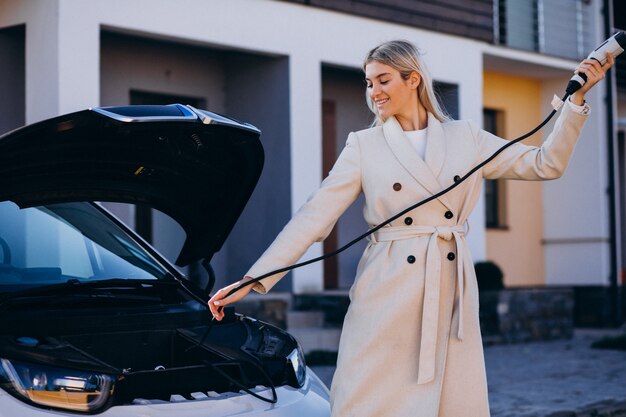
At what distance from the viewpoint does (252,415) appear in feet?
12.3

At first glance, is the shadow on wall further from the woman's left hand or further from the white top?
the woman's left hand

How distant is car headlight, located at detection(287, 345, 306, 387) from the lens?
165 inches

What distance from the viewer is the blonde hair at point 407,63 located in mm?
3934

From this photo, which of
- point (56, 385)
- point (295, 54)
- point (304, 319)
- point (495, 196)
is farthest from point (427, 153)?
point (495, 196)

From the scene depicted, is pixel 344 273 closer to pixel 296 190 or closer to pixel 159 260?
pixel 296 190

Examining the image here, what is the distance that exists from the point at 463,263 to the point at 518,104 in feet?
42.8

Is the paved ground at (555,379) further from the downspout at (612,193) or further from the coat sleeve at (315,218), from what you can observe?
the coat sleeve at (315,218)

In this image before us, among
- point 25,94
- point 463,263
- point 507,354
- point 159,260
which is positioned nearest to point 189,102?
point 25,94

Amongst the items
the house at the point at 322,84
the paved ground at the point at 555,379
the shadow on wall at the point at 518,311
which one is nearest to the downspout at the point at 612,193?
the house at the point at 322,84

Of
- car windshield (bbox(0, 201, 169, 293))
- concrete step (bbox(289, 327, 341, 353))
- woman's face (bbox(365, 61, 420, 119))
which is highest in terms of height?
woman's face (bbox(365, 61, 420, 119))

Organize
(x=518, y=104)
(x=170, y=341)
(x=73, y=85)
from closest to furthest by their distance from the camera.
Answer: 1. (x=170, y=341)
2. (x=73, y=85)
3. (x=518, y=104)

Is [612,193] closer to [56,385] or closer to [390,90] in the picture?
[390,90]

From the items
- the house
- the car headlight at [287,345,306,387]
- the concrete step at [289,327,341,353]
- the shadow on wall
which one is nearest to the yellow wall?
the house

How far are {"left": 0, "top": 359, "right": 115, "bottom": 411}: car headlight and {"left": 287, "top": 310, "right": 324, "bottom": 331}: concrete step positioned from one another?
301 inches
